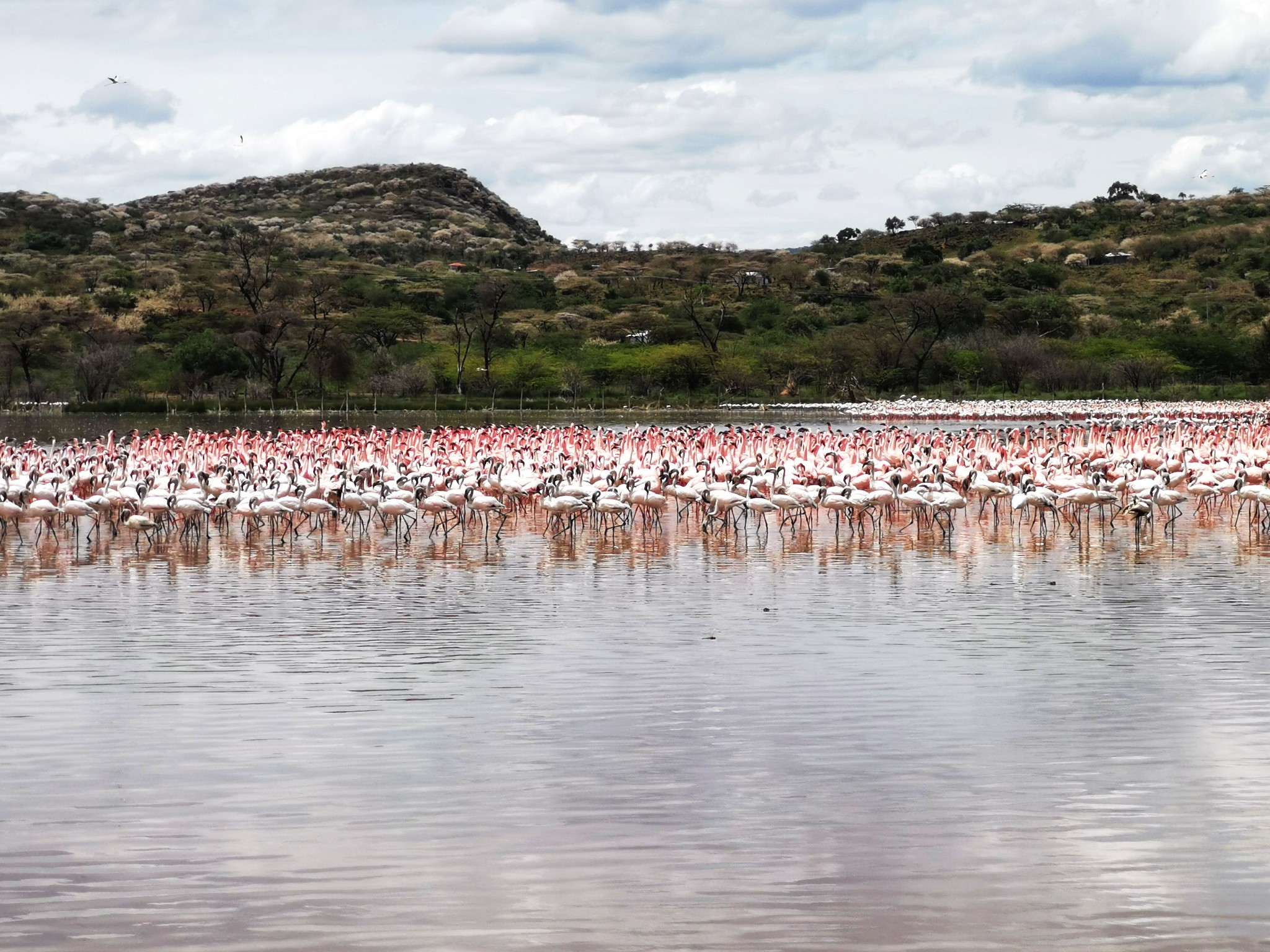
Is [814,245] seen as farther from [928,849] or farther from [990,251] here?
[928,849]

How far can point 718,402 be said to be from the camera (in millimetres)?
84062

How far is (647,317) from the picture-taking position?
109938 mm

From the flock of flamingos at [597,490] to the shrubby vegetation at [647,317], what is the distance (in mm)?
49667

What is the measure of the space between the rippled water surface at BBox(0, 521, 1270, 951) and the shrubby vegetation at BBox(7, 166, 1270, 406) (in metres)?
64.9

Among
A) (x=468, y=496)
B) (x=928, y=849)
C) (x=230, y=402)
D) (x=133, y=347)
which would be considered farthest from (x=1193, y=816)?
(x=133, y=347)

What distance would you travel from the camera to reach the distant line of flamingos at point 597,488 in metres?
22.7

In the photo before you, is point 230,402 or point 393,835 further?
point 230,402

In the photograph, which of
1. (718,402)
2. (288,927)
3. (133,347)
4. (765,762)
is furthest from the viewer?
(133,347)

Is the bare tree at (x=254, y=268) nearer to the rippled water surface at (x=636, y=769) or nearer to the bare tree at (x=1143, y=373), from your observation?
the bare tree at (x=1143, y=373)

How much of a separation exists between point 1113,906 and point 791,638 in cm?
687

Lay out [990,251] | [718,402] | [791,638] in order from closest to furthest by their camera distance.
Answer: [791,638] < [718,402] < [990,251]

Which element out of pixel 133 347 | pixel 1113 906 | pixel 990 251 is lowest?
pixel 1113 906

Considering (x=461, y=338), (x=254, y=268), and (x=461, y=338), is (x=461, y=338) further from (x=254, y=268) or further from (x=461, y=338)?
(x=254, y=268)

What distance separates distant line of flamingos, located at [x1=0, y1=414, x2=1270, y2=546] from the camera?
894 inches
